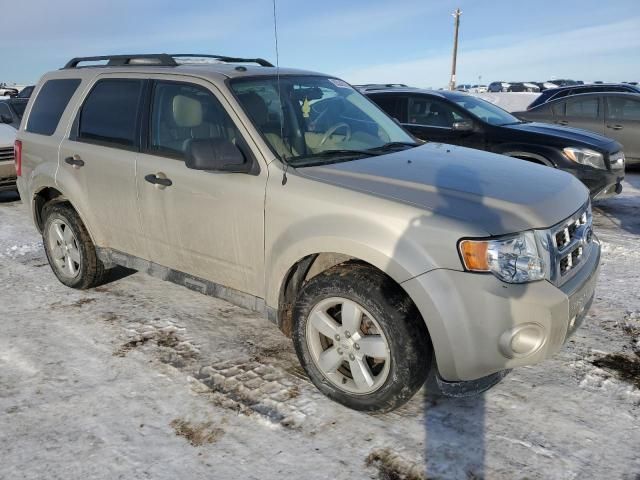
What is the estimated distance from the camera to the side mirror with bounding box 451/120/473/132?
7270 mm

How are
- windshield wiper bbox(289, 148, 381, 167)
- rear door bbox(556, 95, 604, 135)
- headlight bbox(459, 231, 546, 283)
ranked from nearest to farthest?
headlight bbox(459, 231, 546, 283) → windshield wiper bbox(289, 148, 381, 167) → rear door bbox(556, 95, 604, 135)

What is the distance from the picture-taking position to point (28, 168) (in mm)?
4906

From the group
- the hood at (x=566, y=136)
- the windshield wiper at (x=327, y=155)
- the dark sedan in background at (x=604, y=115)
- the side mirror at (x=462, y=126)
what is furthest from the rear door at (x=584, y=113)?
the windshield wiper at (x=327, y=155)

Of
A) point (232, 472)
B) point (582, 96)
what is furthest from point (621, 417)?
point (582, 96)

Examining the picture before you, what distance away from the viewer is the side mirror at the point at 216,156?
3137 millimetres

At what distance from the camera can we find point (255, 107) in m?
3.50

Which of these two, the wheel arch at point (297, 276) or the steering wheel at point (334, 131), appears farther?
the steering wheel at point (334, 131)

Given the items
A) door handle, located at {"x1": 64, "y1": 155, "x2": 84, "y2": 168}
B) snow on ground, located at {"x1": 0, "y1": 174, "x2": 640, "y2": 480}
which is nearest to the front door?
snow on ground, located at {"x1": 0, "y1": 174, "x2": 640, "y2": 480}

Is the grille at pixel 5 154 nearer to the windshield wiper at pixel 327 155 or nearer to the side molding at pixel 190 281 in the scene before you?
the side molding at pixel 190 281

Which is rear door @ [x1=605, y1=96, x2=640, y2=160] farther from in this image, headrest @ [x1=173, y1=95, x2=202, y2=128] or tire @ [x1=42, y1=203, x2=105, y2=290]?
tire @ [x1=42, y1=203, x2=105, y2=290]

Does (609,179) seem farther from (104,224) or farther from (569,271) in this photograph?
(104,224)

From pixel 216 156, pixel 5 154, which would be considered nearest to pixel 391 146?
pixel 216 156

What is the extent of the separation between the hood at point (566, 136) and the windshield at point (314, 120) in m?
3.64

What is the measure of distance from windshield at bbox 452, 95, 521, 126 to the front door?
16.5 feet
